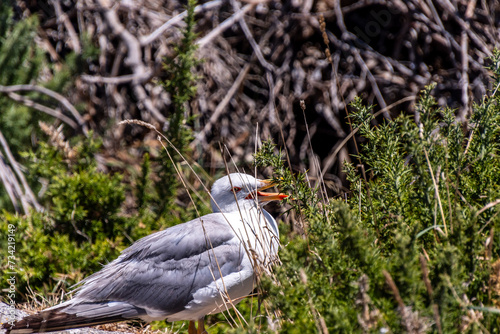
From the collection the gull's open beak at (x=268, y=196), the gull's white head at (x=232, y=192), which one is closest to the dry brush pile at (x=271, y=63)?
the gull's white head at (x=232, y=192)

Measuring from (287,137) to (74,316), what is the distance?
332cm

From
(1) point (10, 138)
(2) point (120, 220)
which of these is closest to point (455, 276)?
(2) point (120, 220)

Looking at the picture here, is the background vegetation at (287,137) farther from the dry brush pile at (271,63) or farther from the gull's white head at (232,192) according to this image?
the gull's white head at (232,192)

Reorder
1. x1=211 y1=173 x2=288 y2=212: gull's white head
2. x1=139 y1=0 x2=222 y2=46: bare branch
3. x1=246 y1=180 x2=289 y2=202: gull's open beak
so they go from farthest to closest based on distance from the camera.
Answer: x1=139 y1=0 x2=222 y2=46: bare branch, x1=211 y1=173 x2=288 y2=212: gull's white head, x1=246 y1=180 x2=289 y2=202: gull's open beak

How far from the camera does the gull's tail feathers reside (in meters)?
2.64

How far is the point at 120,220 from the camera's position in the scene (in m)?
4.32

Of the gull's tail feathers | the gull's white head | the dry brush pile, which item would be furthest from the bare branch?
the gull's tail feathers

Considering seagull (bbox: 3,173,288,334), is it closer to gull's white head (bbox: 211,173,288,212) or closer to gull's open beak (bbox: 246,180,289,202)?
gull's open beak (bbox: 246,180,289,202)

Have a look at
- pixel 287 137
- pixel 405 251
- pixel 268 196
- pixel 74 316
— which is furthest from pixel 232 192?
pixel 287 137

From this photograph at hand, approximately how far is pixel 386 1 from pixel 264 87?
5.25 feet

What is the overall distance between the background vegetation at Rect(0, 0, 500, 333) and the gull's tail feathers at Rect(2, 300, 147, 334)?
71 cm

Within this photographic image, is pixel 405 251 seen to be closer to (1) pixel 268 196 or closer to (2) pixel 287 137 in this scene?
(1) pixel 268 196

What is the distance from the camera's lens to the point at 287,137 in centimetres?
559

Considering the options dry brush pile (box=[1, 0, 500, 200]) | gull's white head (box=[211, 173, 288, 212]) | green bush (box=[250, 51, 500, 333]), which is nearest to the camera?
green bush (box=[250, 51, 500, 333])
